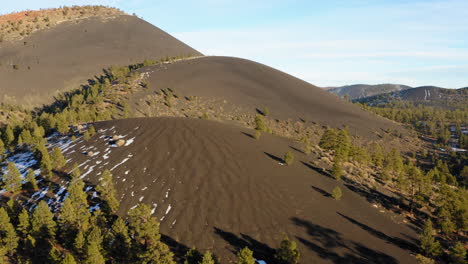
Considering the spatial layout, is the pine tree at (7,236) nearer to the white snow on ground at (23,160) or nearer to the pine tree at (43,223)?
the pine tree at (43,223)

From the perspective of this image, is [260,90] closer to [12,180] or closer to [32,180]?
[32,180]

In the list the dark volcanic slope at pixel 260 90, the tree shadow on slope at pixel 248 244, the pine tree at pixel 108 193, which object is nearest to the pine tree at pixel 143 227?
the pine tree at pixel 108 193

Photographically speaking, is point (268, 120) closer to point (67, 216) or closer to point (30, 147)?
point (30, 147)

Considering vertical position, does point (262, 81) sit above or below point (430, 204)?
above

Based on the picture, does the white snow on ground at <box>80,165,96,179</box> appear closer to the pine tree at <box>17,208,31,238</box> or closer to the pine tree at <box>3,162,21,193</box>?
the pine tree at <box>3,162,21,193</box>

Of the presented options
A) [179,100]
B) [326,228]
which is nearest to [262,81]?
[179,100]

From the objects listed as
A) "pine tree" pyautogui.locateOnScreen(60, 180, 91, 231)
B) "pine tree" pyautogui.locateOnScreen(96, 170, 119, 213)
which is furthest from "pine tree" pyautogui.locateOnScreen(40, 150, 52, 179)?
"pine tree" pyautogui.locateOnScreen(60, 180, 91, 231)

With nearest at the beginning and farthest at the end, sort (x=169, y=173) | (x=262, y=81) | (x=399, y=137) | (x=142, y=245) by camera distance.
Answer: (x=142, y=245) < (x=169, y=173) < (x=399, y=137) < (x=262, y=81)
